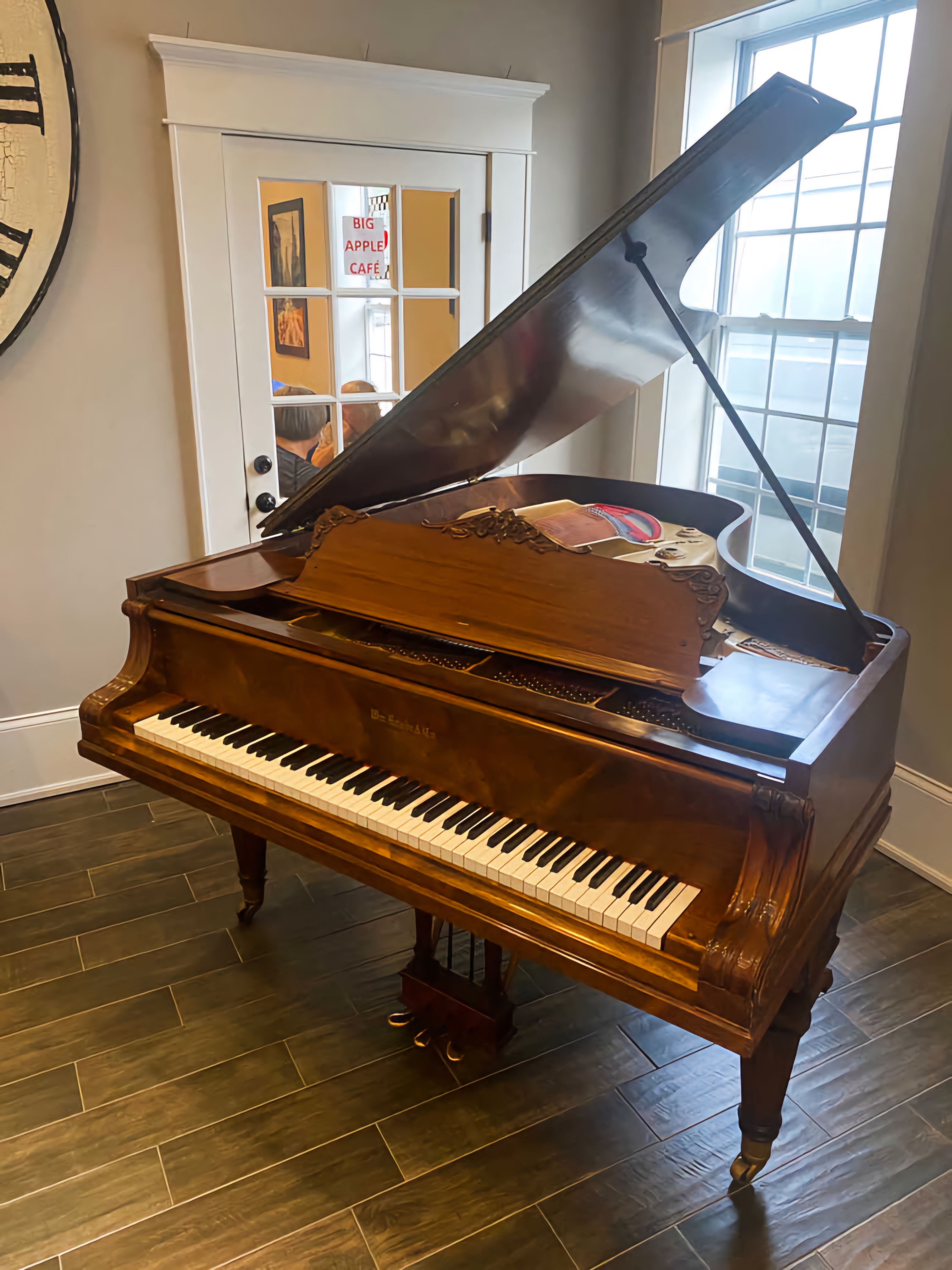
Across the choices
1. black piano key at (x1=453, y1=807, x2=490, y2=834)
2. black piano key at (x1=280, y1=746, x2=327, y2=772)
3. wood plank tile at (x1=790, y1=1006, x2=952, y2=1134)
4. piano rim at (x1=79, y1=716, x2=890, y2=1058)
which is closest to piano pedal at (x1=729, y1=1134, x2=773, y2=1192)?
wood plank tile at (x1=790, y1=1006, x2=952, y2=1134)

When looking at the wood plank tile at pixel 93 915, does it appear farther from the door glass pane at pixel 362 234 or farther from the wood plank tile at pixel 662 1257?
the door glass pane at pixel 362 234

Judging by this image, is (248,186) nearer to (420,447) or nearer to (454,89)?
(454,89)

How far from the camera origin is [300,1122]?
1.82 metres

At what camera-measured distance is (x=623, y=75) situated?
3.43 meters

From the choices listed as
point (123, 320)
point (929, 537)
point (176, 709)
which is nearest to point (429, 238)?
point (123, 320)

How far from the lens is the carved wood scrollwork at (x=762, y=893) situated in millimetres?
1134

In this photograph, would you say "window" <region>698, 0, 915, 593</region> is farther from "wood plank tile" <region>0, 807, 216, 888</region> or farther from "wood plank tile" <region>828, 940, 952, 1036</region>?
"wood plank tile" <region>0, 807, 216, 888</region>

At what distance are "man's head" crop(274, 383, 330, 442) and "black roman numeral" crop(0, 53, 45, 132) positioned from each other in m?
1.04

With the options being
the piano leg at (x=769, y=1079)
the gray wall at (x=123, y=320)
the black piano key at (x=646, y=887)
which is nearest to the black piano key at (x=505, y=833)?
the black piano key at (x=646, y=887)

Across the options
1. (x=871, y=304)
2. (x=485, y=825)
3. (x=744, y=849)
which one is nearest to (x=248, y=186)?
(x=871, y=304)

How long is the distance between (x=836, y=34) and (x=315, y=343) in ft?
6.55

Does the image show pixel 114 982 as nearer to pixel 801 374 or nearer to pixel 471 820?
pixel 471 820

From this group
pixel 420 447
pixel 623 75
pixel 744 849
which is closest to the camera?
pixel 744 849

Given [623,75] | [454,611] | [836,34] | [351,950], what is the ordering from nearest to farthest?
[454,611]
[351,950]
[836,34]
[623,75]
